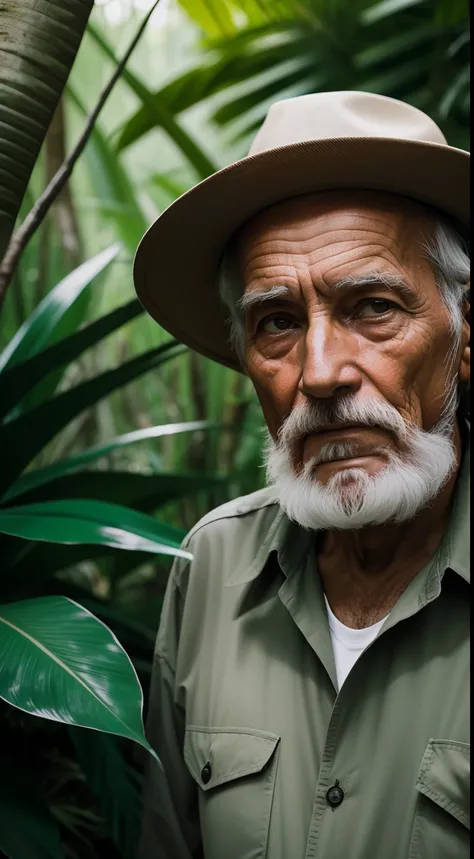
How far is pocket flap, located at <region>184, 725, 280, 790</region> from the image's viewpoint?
1267 millimetres

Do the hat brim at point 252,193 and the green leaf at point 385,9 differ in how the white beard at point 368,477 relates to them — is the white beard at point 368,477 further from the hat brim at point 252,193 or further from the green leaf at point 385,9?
the green leaf at point 385,9

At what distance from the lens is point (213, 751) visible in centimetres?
133

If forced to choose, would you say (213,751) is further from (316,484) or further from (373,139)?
(373,139)

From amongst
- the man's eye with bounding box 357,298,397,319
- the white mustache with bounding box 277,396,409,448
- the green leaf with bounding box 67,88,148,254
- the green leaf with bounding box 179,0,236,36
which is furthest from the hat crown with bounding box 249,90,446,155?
the green leaf with bounding box 179,0,236,36

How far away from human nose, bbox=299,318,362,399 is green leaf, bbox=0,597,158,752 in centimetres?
46

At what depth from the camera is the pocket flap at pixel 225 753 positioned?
127 cm

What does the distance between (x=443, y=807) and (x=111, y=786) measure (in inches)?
28.1

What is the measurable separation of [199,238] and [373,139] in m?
0.38

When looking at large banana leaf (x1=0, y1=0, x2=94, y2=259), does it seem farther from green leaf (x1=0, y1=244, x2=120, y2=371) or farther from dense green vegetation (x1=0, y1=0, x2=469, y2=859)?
green leaf (x1=0, y1=244, x2=120, y2=371)

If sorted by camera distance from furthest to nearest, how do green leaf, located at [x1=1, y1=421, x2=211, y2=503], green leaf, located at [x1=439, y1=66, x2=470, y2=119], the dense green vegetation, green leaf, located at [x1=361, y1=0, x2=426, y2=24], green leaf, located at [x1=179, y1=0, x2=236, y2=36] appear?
green leaf, located at [x1=179, y1=0, x2=236, y2=36] → green leaf, located at [x1=361, y1=0, x2=426, y2=24] → green leaf, located at [x1=439, y1=66, x2=470, y2=119] → green leaf, located at [x1=1, y1=421, x2=211, y2=503] → the dense green vegetation

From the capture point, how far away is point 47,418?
1675 millimetres

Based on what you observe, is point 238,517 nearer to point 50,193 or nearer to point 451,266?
point 451,266

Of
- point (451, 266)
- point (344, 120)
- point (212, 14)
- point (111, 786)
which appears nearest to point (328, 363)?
point (451, 266)

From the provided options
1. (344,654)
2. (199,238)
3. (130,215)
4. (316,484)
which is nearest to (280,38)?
(130,215)
